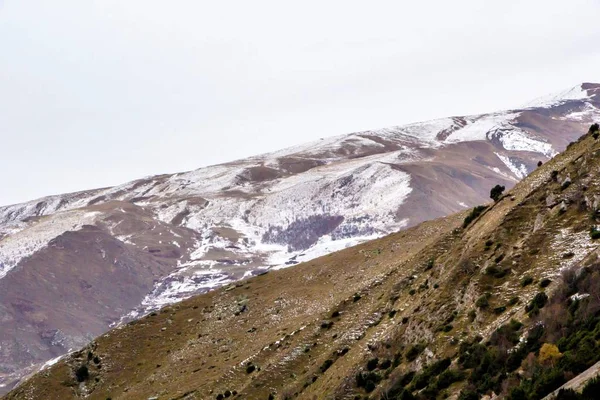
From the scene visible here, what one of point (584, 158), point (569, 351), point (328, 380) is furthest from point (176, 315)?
point (569, 351)

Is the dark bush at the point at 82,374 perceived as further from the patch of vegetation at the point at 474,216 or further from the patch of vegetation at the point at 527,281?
the patch of vegetation at the point at 527,281

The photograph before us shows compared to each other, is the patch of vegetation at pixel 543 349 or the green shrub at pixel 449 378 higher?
the patch of vegetation at pixel 543 349

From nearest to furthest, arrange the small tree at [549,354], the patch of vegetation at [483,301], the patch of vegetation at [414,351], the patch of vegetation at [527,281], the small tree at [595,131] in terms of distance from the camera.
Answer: the small tree at [549,354], the patch of vegetation at [527,281], the patch of vegetation at [483,301], the patch of vegetation at [414,351], the small tree at [595,131]

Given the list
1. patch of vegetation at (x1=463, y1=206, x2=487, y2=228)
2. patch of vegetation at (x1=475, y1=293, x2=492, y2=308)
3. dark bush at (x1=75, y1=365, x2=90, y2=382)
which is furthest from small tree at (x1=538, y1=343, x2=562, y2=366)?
dark bush at (x1=75, y1=365, x2=90, y2=382)

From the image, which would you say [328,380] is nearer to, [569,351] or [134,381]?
[569,351]

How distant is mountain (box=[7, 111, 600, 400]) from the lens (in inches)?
1314

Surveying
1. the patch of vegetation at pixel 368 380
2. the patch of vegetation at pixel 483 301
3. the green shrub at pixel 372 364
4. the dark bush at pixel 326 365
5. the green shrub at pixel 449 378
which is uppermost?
the patch of vegetation at pixel 483 301

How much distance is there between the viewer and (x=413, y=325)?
45906 millimetres

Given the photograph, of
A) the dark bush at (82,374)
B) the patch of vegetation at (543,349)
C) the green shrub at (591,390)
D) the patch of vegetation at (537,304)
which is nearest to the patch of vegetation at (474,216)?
the patch of vegetation at (543,349)

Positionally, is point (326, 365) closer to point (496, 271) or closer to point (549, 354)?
point (496, 271)

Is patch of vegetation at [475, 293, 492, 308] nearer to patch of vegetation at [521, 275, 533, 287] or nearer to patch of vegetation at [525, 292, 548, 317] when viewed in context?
patch of vegetation at [521, 275, 533, 287]

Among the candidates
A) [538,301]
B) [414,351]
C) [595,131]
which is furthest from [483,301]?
[595,131]

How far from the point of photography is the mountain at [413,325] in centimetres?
3338

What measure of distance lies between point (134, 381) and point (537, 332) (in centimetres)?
5461
